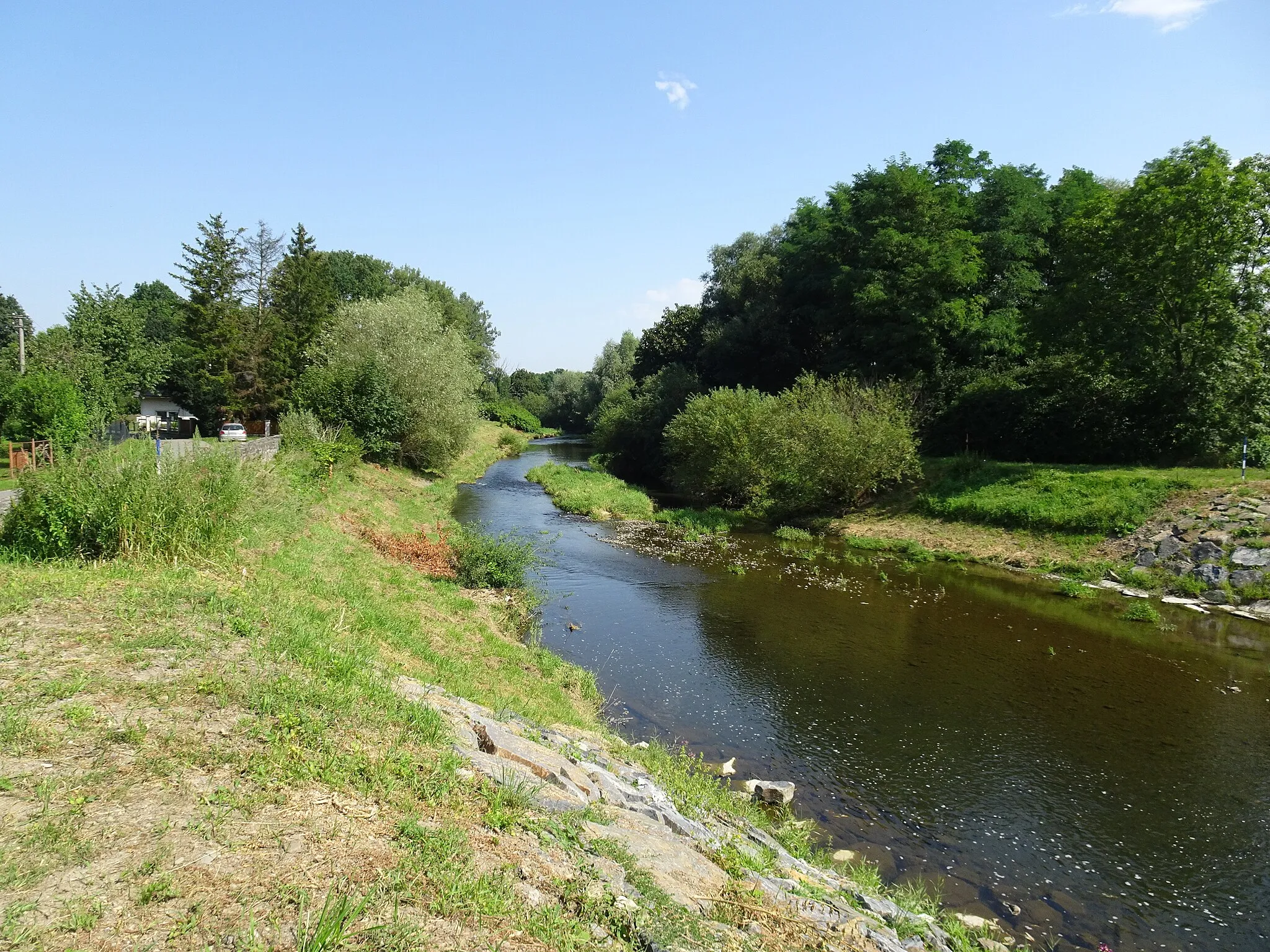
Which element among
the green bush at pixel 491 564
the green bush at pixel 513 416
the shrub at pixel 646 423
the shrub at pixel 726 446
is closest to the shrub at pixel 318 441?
the green bush at pixel 491 564

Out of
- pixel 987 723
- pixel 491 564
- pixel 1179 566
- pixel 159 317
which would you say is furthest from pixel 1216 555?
pixel 159 317

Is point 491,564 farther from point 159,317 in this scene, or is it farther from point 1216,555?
point 159,317

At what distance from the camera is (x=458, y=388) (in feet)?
134

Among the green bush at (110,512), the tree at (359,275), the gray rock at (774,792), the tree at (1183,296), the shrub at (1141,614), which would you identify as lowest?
the gray rock at (774,792)

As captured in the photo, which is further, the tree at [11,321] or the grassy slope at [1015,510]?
the tree at [11,321]

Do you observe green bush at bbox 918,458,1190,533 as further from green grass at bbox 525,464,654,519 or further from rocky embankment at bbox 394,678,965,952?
rocky embankment at bbox 394,678,965,952

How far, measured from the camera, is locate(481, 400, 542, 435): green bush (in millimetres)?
90125

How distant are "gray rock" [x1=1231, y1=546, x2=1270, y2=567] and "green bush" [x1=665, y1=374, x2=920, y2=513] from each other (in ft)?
41.2

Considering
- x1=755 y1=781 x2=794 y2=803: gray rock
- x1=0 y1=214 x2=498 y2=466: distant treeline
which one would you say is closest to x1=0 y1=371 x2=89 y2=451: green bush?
x1=0 y1=214 x2=498 y2=466: distant treeline

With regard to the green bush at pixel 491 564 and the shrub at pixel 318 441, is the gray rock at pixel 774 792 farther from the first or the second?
the shrub at pixel 318 441

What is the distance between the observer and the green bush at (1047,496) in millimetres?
23656

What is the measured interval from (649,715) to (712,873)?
6978 mm

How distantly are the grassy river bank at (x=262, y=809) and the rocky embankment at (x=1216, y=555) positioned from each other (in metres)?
17.7

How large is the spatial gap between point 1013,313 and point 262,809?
38.9m
